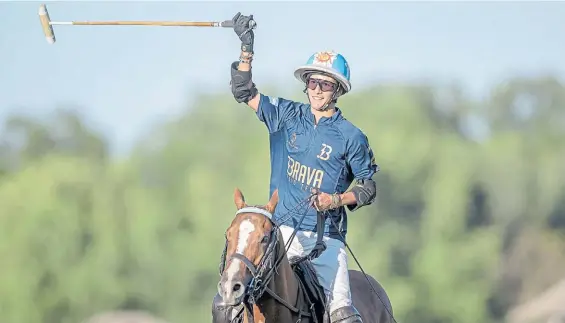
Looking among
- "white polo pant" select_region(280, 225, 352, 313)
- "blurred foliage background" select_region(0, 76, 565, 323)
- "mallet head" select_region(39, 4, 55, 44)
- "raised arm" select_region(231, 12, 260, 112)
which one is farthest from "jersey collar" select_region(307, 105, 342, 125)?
"blurred foliage background" select_region(0, 76, 565, 323)

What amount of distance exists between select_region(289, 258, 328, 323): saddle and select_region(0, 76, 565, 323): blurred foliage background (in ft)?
60.4

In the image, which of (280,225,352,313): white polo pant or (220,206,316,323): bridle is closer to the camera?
(220,206,316,323): bridle

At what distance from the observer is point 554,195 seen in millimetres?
30078

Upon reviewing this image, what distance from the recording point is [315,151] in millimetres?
7500

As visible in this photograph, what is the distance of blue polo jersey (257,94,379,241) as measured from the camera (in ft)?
24.5

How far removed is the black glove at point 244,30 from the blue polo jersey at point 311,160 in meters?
0.47

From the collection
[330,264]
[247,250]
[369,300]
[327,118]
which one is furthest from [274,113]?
[247,250]

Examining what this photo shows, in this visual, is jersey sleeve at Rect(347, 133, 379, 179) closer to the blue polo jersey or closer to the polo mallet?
the blue polo jersey

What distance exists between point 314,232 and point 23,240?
20511 millimetres

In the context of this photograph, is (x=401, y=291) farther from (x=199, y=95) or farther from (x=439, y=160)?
(x=199, y=95)

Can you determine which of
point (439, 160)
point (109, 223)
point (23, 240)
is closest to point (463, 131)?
point (439, 160)

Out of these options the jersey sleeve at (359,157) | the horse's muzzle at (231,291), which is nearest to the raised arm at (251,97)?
the jersey sleeve at (359,157)

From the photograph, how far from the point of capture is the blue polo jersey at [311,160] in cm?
748

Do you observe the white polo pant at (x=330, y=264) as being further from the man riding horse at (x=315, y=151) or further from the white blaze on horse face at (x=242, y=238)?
the white blaze on horse face at (x=242, y=238)
